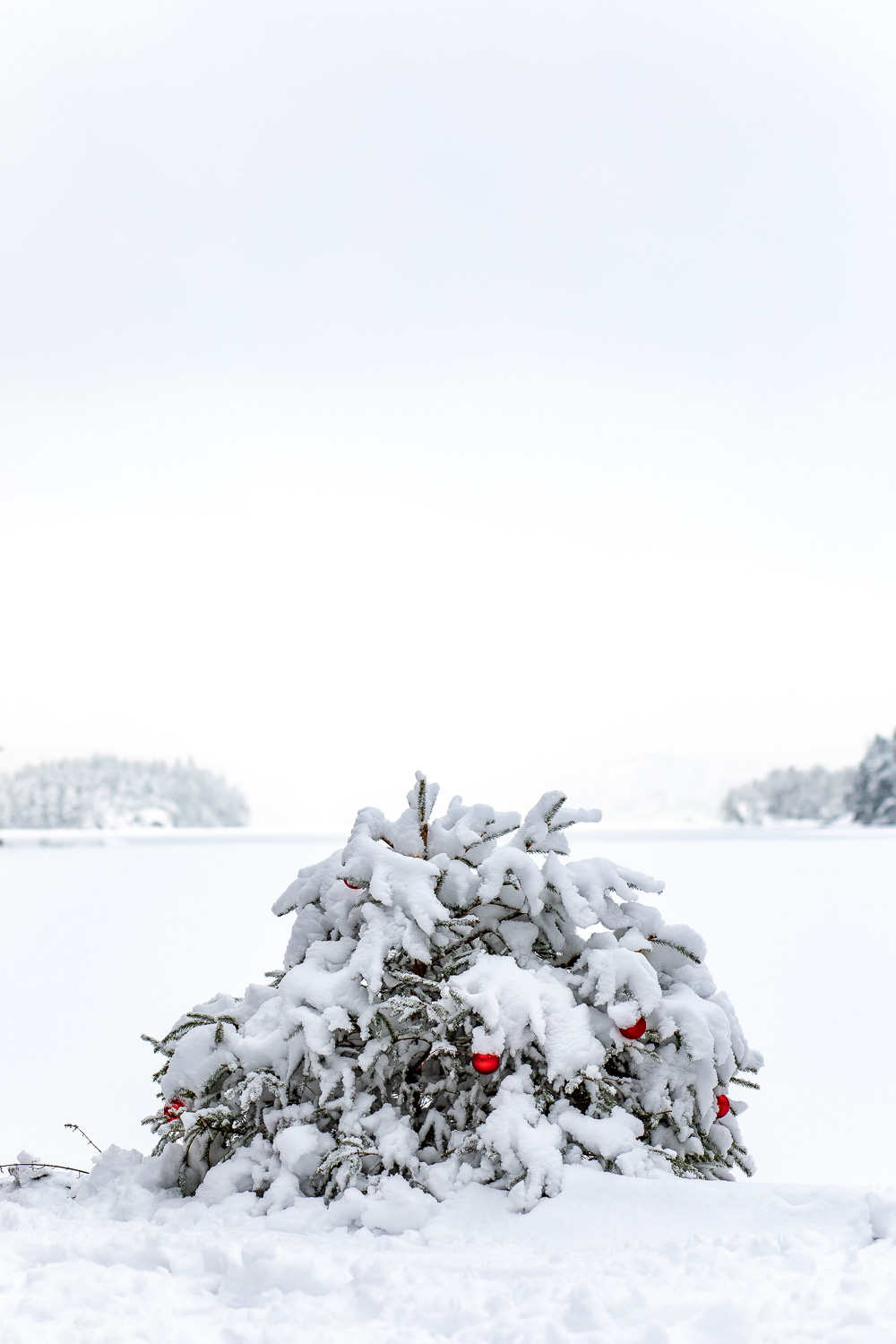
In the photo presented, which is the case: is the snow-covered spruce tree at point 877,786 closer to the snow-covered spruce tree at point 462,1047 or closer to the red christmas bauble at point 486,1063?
the snow-covered spruce tree at point 462,1047

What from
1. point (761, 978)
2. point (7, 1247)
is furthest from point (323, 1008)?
point (761, 978)

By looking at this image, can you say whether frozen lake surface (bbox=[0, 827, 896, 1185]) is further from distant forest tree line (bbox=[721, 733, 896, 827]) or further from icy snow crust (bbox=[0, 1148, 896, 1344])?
distant forest tree line (bbox=[721, 733, 896, 827])

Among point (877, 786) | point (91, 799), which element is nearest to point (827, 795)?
point (877, 786)

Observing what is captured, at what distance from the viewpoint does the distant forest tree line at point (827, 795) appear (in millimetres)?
43625

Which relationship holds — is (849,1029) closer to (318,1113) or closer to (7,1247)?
(318,1113)

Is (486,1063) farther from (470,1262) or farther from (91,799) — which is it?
(91,799)

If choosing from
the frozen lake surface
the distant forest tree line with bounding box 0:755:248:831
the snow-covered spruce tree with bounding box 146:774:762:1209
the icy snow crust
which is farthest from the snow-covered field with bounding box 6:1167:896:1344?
the distant forest tree line with bounding box 0:755:248:831

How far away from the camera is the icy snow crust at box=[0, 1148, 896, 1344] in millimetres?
1936

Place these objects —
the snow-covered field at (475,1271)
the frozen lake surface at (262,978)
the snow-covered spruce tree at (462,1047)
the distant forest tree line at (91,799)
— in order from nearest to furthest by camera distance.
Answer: the snow-covered field at (475,1271)
the snow-covered spruce tree at (462,1047)
the frozen lake surface at (262,978)
the distant forest tree line at (91,799)

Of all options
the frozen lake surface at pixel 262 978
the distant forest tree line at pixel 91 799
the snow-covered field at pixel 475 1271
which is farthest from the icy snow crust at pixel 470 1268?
the distant forest tree line at pixel 91 799

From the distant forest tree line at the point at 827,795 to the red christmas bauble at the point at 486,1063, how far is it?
1768 inches

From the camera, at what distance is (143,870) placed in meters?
20.0

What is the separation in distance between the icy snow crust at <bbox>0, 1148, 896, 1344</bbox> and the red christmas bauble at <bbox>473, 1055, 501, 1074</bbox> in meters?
0.30

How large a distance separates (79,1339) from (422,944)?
4.27 feet
